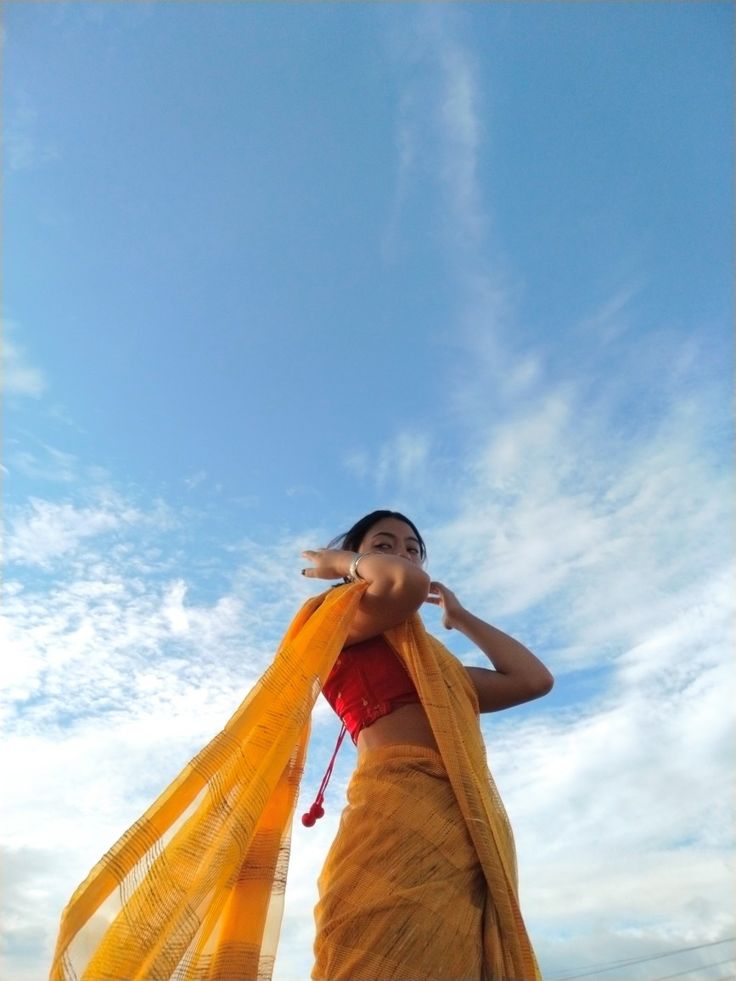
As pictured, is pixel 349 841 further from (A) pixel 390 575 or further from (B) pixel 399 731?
(A) pixel 390 575

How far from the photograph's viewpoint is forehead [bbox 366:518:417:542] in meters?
3.29

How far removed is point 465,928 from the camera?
2115mm

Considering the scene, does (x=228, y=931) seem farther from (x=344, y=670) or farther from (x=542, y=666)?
(x=542, y=666)

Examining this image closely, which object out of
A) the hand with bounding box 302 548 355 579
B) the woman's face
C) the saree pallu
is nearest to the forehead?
the woman's face

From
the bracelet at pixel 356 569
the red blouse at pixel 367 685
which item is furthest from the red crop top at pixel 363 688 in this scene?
the bracelet at pixel 356 569

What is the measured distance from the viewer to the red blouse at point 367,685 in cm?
270

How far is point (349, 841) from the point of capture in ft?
7.47

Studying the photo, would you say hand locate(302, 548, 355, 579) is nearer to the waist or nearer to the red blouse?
the red blouse

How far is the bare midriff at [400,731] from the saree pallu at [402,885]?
0.07m

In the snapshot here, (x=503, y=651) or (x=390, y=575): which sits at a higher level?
(x=390, y=575)

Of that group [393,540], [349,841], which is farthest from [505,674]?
[349,841]

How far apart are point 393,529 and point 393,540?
67 millimetres

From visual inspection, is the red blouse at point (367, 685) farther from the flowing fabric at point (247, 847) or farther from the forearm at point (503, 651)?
the forearm at point (503, 651)

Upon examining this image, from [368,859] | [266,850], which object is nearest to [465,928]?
[368,859]
